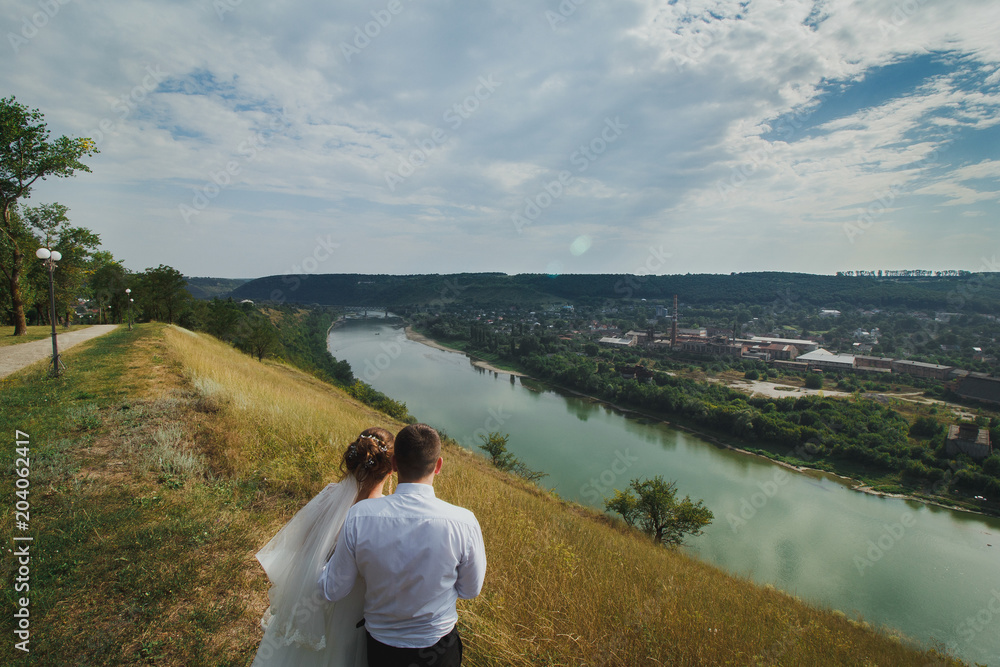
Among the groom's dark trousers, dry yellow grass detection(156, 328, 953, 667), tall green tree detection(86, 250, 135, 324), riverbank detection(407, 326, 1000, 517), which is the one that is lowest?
riverbank detection(407, 326, 1000, 517)

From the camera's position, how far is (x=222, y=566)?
281cm

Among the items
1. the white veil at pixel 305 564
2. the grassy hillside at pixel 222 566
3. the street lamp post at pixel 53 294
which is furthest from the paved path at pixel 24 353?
the white veil at pixel 305 564

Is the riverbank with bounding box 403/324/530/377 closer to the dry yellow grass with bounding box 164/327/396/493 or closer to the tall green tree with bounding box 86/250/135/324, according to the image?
the tall green tree with bounding box 86/250/135/324

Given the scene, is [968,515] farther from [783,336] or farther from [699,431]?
[783,336]

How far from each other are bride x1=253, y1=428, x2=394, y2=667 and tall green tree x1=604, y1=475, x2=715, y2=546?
14.5m

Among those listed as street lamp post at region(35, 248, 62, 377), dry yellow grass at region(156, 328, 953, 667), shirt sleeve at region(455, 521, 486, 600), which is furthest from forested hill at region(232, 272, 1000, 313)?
street lamp post at region(35, 248, 62, 377)

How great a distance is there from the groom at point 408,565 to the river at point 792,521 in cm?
1316

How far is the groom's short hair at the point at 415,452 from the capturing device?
1654 mm

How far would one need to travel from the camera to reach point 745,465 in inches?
949

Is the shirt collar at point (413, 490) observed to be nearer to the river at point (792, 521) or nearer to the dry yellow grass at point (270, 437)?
the dry yellow grass at point (270, 437)

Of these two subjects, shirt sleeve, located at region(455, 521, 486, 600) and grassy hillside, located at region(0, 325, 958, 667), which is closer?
shirt sleeve, located at region(455, 521, 486, 600)

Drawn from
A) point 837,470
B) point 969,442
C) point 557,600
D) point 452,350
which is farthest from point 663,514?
point 452,350

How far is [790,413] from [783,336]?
4306 cm

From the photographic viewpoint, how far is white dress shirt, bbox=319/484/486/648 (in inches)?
59.1
